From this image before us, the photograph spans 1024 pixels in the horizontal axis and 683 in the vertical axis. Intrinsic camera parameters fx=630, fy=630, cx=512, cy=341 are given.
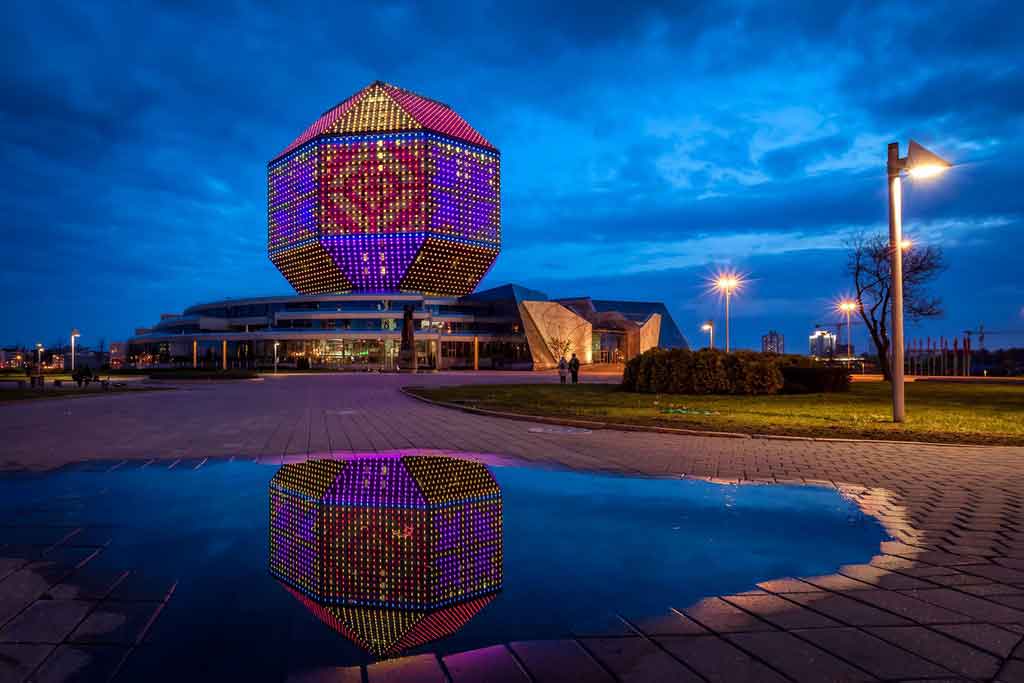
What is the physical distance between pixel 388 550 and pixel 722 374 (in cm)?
2347

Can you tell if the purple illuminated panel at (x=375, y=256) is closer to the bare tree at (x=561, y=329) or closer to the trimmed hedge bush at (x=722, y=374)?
the bare tree at (x=561, y=329)

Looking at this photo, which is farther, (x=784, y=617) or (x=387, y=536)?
(x=387, y=536)

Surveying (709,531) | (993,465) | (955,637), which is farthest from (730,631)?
(993,465)

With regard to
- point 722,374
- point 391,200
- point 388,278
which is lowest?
point 722,374

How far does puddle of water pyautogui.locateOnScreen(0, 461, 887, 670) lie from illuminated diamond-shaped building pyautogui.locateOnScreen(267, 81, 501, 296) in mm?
115824

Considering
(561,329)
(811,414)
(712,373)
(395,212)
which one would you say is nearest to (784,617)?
(811,414)

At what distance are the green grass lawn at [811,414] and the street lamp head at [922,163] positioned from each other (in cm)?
570

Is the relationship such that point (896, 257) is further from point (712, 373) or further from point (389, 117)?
point (389, 117)

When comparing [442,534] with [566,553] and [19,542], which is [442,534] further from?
[19,542]

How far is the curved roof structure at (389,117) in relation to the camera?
127 metres

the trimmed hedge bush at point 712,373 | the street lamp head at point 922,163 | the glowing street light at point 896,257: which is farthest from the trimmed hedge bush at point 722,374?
the street lamp head at point 922,163

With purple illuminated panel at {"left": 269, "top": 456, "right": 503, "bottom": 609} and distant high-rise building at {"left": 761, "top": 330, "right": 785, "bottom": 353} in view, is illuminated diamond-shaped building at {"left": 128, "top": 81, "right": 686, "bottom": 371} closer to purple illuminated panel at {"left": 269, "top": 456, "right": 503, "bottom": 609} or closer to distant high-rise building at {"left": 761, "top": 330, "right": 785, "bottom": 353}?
distant high-rise building at {"left": 761, "top": 330, "right": 785, "bottom": 353}

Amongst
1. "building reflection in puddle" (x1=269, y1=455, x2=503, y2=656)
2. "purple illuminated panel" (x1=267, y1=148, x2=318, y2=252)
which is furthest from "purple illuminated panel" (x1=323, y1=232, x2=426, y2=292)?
"building reflection in puddle" (x1=269, y1=455, x2=503, y2=656)

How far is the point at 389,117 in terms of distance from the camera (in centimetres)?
12838
